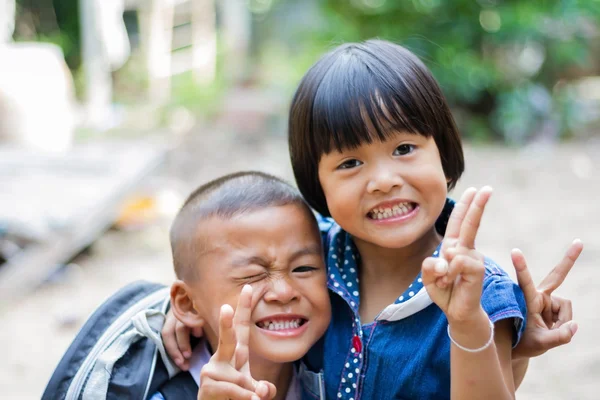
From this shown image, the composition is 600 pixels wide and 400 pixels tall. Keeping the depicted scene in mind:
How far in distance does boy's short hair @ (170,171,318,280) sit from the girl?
0.10 metres

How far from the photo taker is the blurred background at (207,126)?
4.41 m

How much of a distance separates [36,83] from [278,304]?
20.8 feet

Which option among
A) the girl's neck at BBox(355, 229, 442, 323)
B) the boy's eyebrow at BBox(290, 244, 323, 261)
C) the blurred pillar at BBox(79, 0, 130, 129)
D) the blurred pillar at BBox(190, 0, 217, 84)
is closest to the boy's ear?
the boy's eyebrow at BBox(290, 244, 323, 261)

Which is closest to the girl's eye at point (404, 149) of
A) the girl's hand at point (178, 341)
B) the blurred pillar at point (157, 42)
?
the girl's hand at point (178, 341)

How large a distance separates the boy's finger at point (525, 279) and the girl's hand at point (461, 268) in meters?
0.29

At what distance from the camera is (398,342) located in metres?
1.67

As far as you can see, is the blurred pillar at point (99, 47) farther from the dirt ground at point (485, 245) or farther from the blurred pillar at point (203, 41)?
the dirt ground at point (485, 245)

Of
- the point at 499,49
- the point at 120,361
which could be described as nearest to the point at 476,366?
the point at 120,361

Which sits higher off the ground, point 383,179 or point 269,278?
point 383,179

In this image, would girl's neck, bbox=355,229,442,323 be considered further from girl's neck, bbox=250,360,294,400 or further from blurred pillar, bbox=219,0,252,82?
blurred pillar, bbox=219,0,252,82

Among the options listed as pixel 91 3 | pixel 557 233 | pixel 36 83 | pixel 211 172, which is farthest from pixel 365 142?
pixel 91 3

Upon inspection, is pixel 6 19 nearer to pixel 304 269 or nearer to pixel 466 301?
pixel 304 269

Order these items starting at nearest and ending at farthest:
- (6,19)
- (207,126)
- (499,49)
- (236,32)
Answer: (499,49)
(207,126)
(6,19)
(236,32)

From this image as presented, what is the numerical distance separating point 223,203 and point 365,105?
1.47 feet
